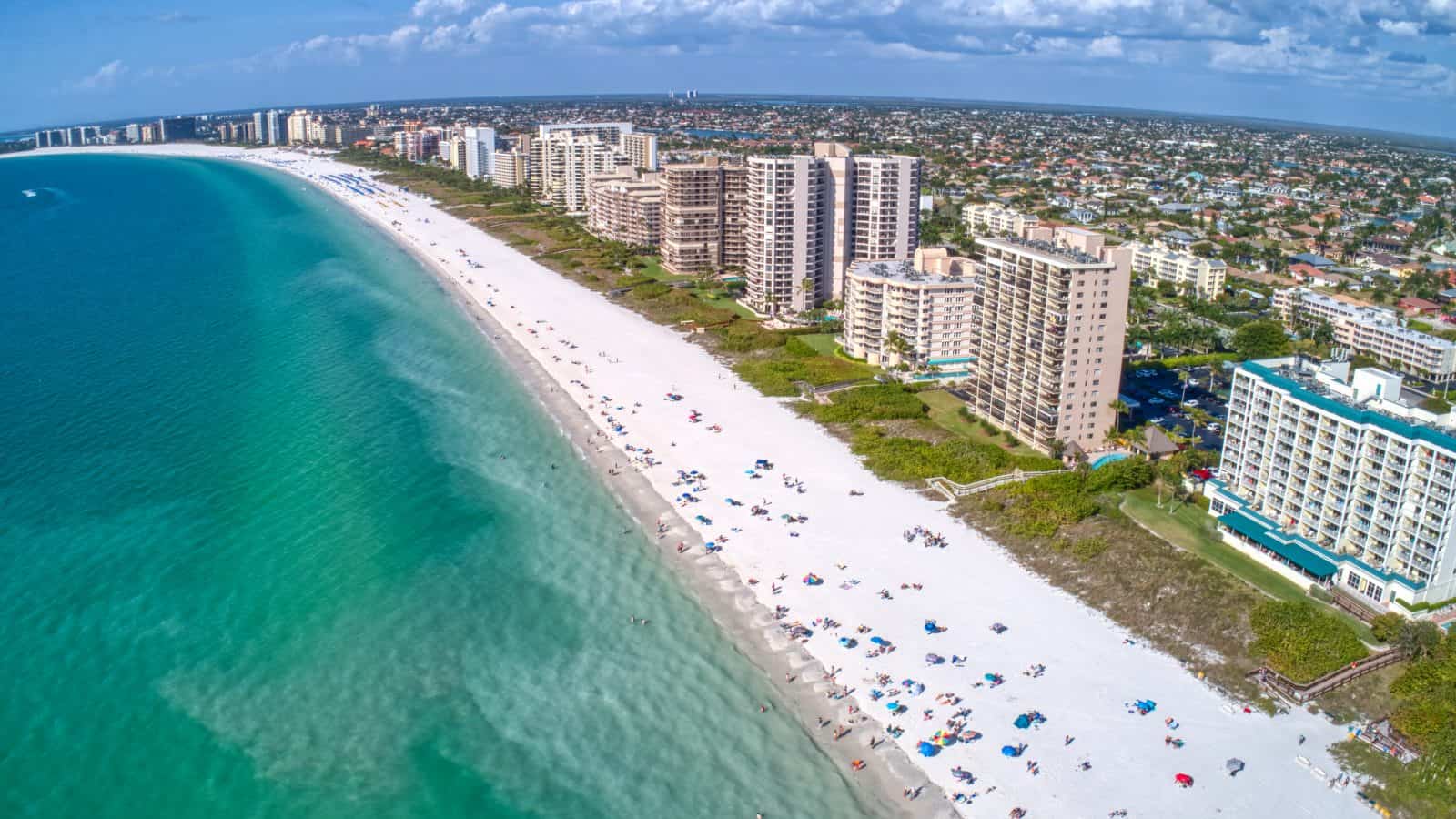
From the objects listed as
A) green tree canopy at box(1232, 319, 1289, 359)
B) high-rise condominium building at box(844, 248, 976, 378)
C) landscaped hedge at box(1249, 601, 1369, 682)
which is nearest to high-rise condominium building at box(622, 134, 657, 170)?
high-rise condominium building at box(844, 248, 976, 378)

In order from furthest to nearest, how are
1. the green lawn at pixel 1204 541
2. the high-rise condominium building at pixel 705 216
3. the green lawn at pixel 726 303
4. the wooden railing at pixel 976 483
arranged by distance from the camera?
the high-rise condominium building at pixel 705 216 → the green lawn at pixel 726 303 → the wooden railing at pixel 976 483 → the green lawn at pixel 1204 541

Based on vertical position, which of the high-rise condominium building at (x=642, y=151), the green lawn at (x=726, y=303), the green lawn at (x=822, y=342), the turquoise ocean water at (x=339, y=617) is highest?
the high-rise condominium building at (x=642, y=151)

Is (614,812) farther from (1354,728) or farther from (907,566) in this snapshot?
(1354,728)

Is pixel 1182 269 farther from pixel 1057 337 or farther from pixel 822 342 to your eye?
pixel 1057 337

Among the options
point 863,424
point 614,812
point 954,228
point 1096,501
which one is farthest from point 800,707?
point 954,228

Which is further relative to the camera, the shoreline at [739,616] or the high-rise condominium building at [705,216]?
the high-rise condominium building at [705,216]

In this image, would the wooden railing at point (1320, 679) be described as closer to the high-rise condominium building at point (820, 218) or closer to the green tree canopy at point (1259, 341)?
the green tree canopy at point (1259, 341)

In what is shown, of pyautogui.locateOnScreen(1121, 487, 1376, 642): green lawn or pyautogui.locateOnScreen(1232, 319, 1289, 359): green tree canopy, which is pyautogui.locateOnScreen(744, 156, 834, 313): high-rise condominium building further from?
pyautogui.locateOnScreen(1121, 487, 1376, 642): green lawn

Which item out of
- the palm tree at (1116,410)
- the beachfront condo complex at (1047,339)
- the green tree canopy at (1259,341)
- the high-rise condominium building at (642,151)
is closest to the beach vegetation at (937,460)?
Result: the beachfront condo complex at (1047,339)
